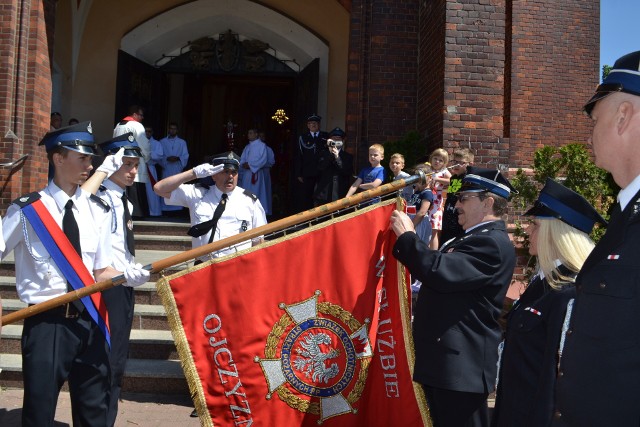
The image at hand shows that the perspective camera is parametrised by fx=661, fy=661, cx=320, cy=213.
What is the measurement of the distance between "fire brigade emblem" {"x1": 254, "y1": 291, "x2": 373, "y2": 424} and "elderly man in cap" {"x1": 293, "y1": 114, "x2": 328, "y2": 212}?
6.20 m

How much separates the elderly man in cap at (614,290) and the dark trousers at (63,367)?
108 inches

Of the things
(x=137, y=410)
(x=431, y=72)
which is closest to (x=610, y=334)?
(x=137, y=410)

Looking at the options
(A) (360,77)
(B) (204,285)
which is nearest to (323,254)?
(B) (204,285)

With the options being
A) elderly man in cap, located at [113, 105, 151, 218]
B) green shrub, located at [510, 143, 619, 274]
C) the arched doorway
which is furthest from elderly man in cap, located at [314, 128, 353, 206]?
the arched doorway

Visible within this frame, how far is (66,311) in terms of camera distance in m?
3.78

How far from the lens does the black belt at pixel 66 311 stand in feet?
12.4

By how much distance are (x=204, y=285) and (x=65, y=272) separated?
0.80 m

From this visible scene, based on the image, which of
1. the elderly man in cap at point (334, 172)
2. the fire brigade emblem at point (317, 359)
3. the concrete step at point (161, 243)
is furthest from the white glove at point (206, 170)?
the elderly man in cap at point (334, 172)

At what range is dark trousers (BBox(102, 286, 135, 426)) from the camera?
4531 mm

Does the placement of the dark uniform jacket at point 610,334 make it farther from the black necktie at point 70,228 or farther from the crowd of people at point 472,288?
the black necktie at point 70,228

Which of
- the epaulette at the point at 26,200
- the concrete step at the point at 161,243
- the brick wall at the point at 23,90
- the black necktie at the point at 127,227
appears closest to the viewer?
the epaulette at the point at 26,200

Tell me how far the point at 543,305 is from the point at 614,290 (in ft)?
3.02

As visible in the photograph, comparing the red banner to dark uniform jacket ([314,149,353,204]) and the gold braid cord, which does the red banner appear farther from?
dark uniform jacket ([314,149,353,204])

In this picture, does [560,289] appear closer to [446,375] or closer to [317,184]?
[446,375]
